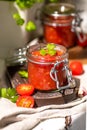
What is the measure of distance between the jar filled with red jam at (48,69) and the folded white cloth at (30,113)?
→ 54 mm

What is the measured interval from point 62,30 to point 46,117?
1.26 ft

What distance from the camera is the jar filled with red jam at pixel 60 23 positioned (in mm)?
→ 1006

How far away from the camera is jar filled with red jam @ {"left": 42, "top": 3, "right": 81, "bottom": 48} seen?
1006 mm

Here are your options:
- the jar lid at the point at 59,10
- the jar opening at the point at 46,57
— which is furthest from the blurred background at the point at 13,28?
the jar opening at the point at 46,57

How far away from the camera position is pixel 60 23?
3.29ft

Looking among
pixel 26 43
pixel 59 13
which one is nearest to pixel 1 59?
pixel 26 43

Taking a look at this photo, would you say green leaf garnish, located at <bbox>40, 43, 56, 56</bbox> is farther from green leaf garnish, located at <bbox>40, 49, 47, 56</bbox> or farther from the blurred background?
the blurred background

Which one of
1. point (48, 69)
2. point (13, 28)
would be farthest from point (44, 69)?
point (13, 28)

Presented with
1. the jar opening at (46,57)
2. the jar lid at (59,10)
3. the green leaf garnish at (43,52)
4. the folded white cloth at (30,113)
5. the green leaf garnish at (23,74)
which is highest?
the jar lid at (59,10)

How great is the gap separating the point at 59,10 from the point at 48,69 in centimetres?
33

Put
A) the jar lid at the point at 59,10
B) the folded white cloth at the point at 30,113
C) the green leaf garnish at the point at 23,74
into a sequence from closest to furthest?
the folded white cloth at the point at 30,113
the green leaf garnish at the point at 23,74
the jar lid at the point at 59,10

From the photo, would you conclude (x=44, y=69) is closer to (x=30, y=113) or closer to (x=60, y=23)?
(x=30, y=113)

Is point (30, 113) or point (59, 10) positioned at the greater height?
point (59, 10)

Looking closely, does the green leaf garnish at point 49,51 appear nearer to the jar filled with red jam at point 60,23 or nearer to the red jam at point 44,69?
the red jam at point 44,69
